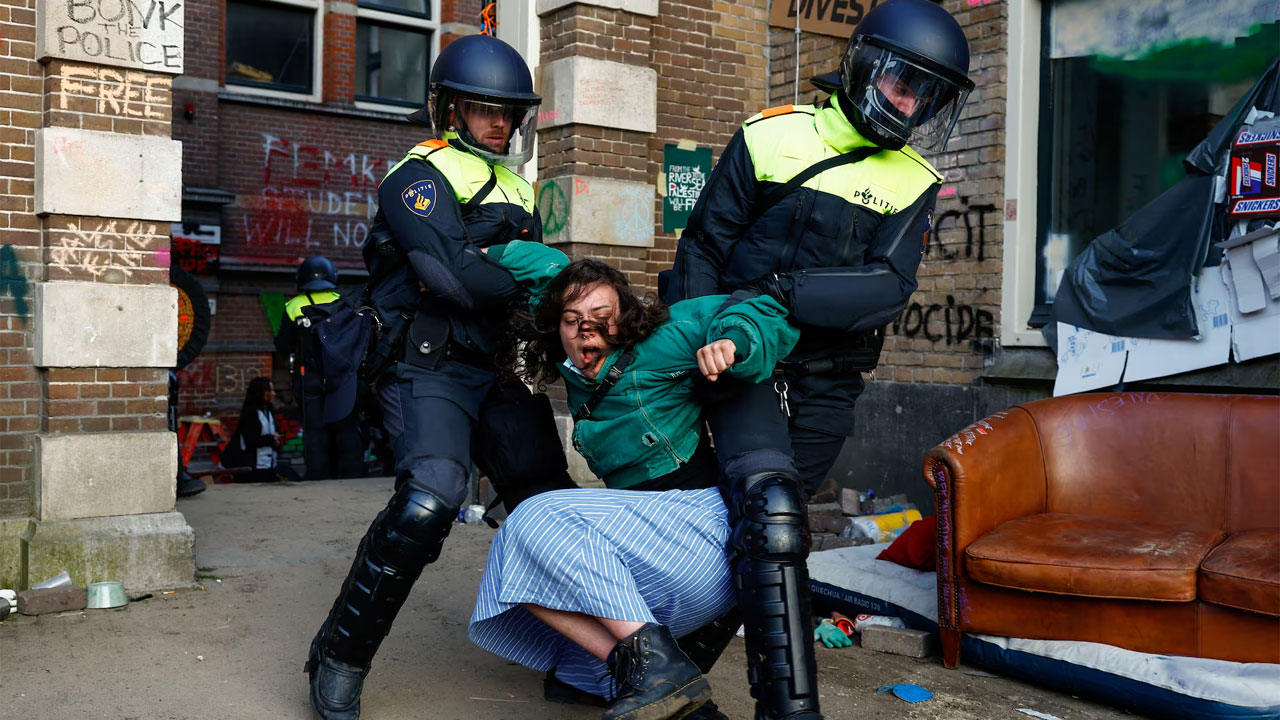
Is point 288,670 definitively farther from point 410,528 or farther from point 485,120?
point 485,120

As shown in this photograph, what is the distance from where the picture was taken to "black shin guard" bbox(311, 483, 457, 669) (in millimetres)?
3178

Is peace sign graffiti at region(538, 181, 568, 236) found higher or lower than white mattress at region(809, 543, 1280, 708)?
higher

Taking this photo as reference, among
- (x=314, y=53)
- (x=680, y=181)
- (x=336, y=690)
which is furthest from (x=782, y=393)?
(x=314, y=53)

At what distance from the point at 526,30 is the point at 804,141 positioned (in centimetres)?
419

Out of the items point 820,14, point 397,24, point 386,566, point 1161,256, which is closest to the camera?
point 386,566

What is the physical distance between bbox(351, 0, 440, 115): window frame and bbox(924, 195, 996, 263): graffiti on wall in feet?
37.6

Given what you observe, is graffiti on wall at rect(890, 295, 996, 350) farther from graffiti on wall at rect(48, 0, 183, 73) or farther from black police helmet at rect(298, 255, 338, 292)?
black police helmet at rect(298, 255, 338, 292)

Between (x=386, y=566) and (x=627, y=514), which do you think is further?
(x=386, y=566)

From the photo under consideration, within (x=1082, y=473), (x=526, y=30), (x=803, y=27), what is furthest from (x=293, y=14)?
(x=1082, y=473)

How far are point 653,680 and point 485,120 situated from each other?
Answer: 1943 mm

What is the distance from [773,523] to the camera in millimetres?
2785

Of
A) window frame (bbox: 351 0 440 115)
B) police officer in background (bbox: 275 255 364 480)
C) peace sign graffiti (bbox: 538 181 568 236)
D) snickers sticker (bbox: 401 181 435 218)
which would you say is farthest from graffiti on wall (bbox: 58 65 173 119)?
window frame (bbox: 351 0 440 115)

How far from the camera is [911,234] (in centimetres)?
337

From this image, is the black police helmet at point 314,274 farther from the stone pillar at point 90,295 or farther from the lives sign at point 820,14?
the lives sign at point 820,14
